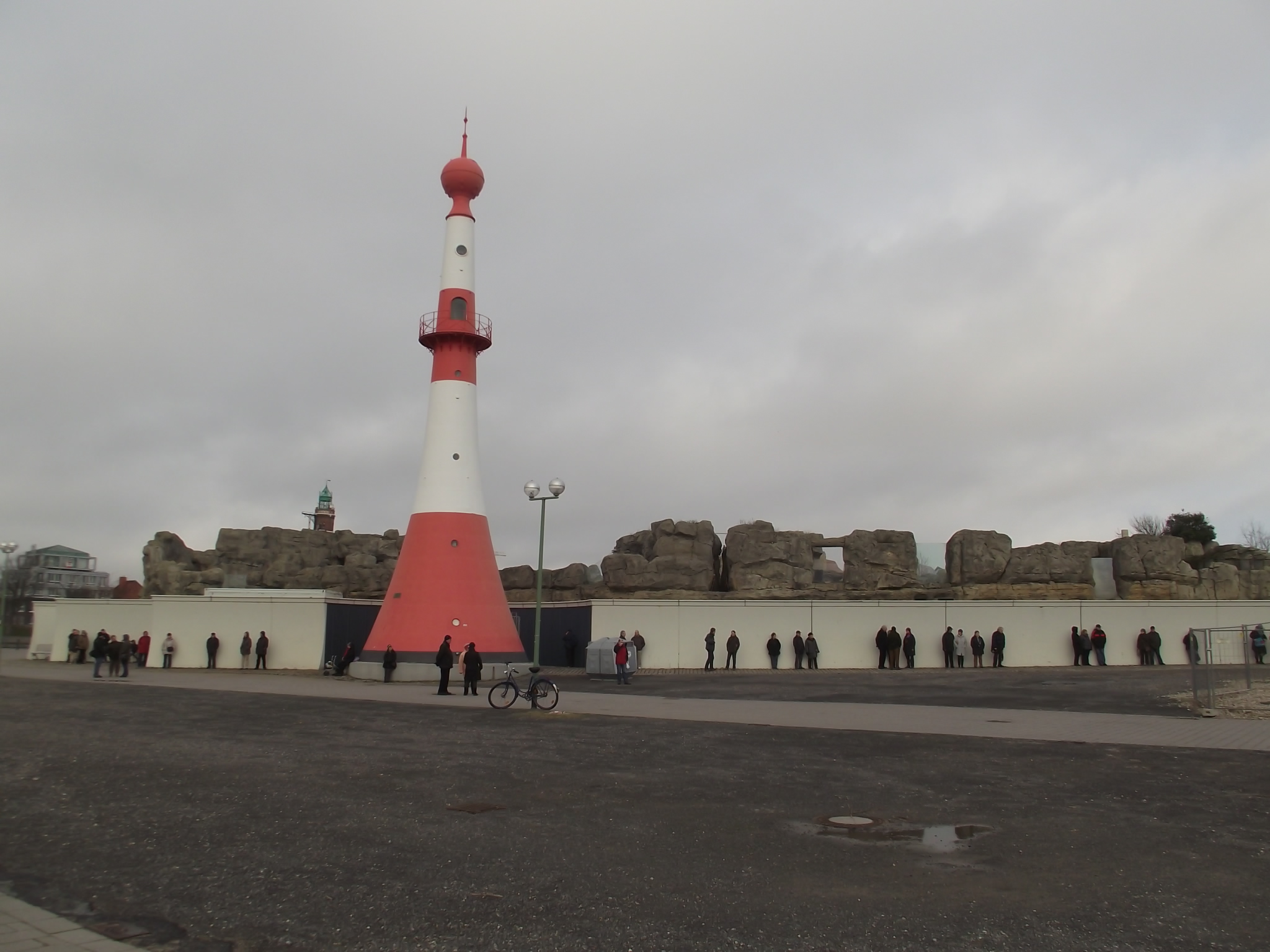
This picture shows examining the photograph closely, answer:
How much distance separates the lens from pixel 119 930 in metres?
4.88

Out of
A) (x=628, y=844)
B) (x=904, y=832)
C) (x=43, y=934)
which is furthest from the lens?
(x=904, y=832)

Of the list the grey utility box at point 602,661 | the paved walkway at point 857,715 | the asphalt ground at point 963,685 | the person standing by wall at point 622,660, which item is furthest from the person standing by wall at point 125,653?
the person standing by wall at point 622,660

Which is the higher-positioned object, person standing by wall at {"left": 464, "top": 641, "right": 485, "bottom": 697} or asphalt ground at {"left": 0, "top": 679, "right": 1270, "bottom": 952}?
person standing by wall at {"left": 464, "top": 641, "right": 485, "bottom": 697}

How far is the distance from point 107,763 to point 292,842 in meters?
4.51

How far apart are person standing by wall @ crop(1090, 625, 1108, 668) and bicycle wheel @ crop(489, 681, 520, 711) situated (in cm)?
1856

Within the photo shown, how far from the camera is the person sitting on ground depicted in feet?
89.1

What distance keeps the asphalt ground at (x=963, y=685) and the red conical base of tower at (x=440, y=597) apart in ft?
9.20

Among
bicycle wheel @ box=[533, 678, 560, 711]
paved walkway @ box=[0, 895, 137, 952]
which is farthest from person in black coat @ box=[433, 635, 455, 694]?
paved walkway @ box=[0, 895, 137, 952]

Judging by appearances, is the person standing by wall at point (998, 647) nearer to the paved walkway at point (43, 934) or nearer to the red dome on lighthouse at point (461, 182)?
the red dome on lighthouse at point (461, 182)

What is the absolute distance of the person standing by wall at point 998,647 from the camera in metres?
26.7

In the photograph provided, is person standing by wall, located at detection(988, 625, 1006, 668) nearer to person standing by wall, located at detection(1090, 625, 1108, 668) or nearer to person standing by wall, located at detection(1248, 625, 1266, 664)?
person standing by wall, located at detection(1090, 625, 1108, 668)

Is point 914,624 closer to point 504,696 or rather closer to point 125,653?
point 504,696

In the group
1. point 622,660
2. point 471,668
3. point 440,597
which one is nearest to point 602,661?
point 622,660

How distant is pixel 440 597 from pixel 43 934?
21.3 meters
